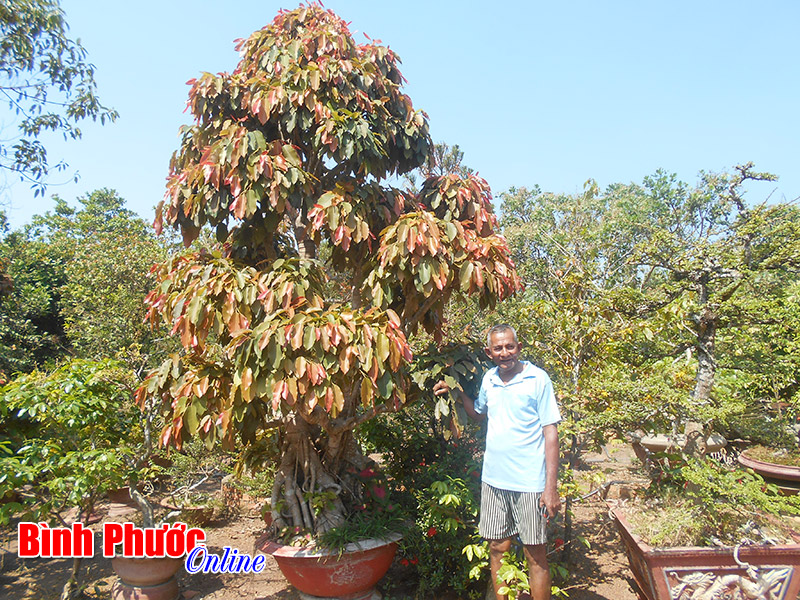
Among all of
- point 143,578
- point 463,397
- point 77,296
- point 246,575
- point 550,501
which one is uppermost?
point 77,296

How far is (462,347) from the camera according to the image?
316 cm

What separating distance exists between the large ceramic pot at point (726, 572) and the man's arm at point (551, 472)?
68cm

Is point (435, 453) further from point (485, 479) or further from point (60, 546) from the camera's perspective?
point (60, 546)

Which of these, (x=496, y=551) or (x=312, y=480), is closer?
(x=496, y=551)

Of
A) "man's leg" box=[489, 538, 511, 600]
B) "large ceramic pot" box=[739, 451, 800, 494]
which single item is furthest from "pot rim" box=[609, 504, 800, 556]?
"large ceramic pot" box=[739, 451, 800, 494]

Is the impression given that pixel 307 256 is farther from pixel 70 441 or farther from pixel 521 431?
pixel 70 441

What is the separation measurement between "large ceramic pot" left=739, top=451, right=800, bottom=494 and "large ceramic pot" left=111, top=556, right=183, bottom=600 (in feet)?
17.4

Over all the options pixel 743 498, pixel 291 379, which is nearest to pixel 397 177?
pixel 291 379

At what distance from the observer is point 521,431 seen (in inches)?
99.1

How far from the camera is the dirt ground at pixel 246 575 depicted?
10.9 feet

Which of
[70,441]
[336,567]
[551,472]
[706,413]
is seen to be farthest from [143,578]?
[706,413]

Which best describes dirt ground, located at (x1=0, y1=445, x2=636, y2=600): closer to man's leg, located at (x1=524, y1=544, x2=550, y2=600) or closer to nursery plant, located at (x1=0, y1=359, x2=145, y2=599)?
nursery plant, located at (x1=0, y1=359, x2=145, y2=599)

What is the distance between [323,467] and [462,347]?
130 cm

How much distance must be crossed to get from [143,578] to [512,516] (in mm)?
2473
